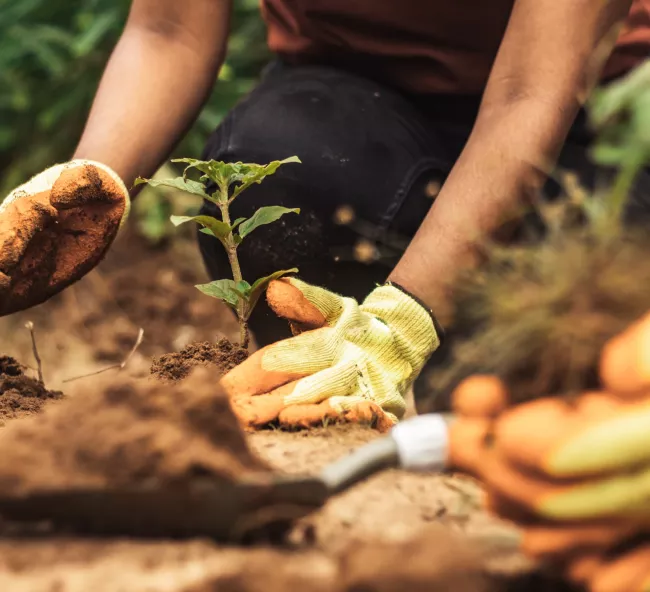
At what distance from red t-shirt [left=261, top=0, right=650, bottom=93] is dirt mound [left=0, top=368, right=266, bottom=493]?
1.42 m

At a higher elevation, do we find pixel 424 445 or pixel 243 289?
pixel 424 445

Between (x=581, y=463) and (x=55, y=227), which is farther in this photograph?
(x=55, y=227)

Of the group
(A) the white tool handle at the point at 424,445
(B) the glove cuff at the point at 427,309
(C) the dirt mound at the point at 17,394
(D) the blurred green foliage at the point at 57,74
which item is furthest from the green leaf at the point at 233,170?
(D) the blurred green foliage at the point at 57,74

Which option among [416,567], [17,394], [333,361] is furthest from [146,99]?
[416,567]

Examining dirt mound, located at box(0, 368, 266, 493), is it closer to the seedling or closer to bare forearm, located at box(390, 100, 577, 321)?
the seedling

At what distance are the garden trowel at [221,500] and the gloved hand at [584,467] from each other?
0.11 m

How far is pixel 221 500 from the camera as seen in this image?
954 millimetres

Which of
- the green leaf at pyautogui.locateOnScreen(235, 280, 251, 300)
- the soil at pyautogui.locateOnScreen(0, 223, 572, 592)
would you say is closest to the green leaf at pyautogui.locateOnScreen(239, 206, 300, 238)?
the green leaf at pyautogui.locateOnScreen(235, 280, 251, 300)

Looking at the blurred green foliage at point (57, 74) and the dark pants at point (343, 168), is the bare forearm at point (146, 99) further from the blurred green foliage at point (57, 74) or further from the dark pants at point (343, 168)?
the blurred green foliage at point (57, 74)

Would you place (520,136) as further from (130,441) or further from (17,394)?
(17,394)

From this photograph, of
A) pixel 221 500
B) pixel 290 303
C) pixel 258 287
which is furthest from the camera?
pixel 258 287

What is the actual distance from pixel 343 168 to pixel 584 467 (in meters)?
1.51

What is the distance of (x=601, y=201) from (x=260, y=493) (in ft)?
1.90

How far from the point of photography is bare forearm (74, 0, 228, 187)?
2.06 meters
